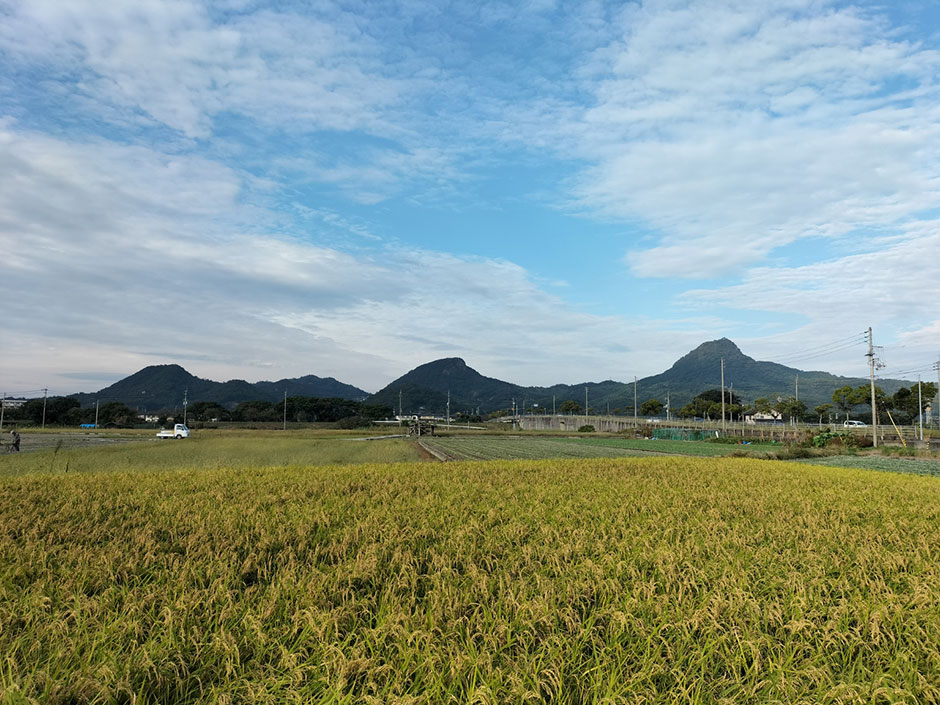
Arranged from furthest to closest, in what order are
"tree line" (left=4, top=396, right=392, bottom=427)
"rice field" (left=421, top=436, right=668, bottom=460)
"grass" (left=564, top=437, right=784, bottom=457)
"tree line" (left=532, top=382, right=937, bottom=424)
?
1. "tree line" (left=4, top=396, right=392, bottom=427)
2. "tree line" (left=532, top=382, right=937, bottom=424)
3. "grass" (left=564, top=437, right=784, bottom=457)
4. "rice field" (left=421, top=436, right=668, bottom=460)

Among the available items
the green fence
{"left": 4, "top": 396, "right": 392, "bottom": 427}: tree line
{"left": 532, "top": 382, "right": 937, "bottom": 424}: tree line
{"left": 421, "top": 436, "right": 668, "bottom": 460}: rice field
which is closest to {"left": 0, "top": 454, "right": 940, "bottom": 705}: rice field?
{"left": 421, "top": 436, "right": 668, "bottom": 460}: rice field

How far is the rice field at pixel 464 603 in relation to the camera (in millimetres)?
2965

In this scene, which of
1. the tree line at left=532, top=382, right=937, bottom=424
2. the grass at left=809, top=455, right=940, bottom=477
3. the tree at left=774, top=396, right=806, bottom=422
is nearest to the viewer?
the grass at left=809, top=455, right=940, bottom=477

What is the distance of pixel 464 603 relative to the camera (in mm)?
3965

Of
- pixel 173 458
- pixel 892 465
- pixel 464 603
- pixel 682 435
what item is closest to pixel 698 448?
pixel 892 465

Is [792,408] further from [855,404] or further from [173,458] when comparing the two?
[173,458]

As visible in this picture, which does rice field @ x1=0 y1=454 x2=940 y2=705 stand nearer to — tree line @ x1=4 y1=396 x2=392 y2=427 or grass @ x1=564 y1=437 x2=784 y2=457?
grass @ x1=564 y1=437 x2=784 y2=457

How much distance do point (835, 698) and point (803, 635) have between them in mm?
824

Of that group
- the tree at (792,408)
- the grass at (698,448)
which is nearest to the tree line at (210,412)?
the grass at (698,448)

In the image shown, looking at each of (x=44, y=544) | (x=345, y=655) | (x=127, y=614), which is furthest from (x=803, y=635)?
(x=44, y=544)

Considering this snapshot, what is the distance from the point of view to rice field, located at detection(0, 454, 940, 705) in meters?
2.96

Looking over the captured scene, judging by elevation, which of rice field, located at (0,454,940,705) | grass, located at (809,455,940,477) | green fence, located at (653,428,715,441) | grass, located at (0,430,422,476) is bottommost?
green fence, located at (653,428,715,441)

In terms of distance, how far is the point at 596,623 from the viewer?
13.0ft

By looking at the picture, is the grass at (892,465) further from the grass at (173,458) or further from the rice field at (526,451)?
the grass at (173,458)
